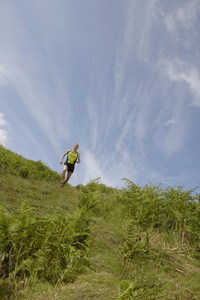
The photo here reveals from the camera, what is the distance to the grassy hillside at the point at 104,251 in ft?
8.59

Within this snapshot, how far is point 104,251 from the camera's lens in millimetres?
4344

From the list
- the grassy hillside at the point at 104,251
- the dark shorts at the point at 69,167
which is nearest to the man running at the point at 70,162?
the dark shorts at the point at 69,167

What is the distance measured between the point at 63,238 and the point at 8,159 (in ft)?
28.2

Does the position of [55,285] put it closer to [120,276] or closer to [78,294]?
[78,294]

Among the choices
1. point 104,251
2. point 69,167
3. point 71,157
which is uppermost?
point 71,157

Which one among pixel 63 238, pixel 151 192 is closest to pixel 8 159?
pixel 151 192

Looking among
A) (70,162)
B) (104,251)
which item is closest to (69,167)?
(70,162)

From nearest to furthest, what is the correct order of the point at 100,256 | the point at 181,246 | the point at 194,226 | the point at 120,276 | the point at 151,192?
the point at 120,276, the point at 100,256, the point at 181,246, the point at 194,226, the point at 151,192

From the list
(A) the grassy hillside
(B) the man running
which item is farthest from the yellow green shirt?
(A) the grassy hillside

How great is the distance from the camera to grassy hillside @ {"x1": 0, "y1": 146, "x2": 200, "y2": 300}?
2619mm

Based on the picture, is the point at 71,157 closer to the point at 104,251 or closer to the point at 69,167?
the point at 69,167

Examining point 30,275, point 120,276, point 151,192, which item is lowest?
point 30,275

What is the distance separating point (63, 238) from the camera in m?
3.45

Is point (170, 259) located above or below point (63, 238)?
above
